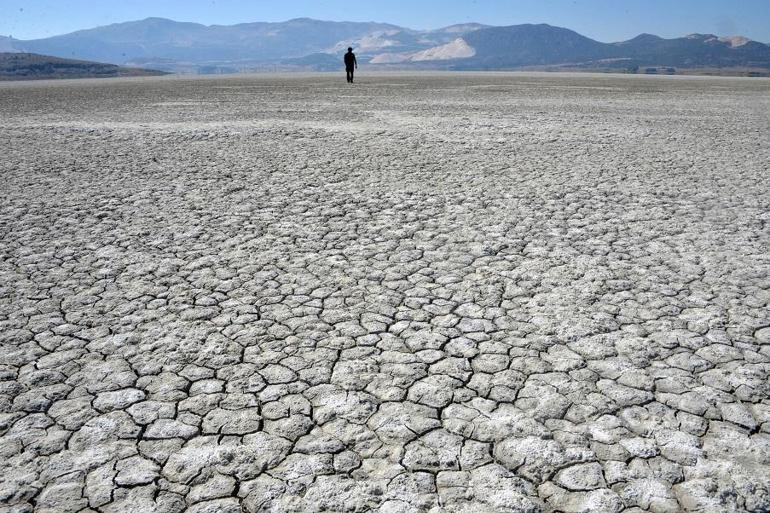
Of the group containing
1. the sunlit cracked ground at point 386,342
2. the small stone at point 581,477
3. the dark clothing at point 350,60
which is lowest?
the small stone at point 581,477

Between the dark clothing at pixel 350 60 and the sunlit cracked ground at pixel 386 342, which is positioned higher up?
the dark clothing at pixel 350 60

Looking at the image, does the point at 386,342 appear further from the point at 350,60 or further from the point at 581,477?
the point at 350,60

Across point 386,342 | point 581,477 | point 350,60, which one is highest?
point 350,60

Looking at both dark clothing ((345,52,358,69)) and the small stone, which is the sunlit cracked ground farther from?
dark clothing ((345,52,358,69))

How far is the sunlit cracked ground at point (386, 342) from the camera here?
2312 mm

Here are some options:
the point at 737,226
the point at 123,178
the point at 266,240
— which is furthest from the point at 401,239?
the point at 123,178

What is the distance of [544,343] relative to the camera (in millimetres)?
3355

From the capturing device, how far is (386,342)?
3.40m

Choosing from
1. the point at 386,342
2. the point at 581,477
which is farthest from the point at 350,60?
the point at 581,477

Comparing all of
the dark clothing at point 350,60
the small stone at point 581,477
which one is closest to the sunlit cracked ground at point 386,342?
the small stone at point 581,477

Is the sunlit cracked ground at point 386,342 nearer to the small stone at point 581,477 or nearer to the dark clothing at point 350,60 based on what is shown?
the small stone at point 581,477

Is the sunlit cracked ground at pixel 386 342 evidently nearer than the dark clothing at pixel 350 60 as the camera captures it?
Yes

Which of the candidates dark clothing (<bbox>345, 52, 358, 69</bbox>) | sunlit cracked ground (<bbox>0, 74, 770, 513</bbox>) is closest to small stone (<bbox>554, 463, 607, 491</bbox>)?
sunlit cracked ground (<bbox>0, 74, 770, 513</bbox>)

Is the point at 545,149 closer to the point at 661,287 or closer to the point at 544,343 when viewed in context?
the point at 661,287
